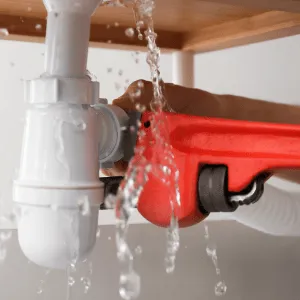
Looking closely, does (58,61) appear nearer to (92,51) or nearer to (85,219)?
(85,219)

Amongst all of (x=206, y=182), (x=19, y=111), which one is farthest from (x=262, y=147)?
(x=19, y=111)

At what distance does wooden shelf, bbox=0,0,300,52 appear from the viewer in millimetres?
515

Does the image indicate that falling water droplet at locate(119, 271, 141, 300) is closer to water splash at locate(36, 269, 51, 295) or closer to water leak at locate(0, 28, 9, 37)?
water splash at locate(36, 269, 51, 295)

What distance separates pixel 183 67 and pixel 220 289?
285mm

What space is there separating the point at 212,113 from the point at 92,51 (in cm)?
33

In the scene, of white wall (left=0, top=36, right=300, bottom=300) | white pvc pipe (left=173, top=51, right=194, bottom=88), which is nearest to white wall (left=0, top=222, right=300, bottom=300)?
white wall (left=0, top=36, right=300, bottom=300)

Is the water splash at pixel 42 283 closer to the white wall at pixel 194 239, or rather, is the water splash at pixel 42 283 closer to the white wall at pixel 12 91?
the white wall at pixel 194 239

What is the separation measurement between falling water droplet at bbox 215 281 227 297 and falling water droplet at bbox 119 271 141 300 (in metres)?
0.10

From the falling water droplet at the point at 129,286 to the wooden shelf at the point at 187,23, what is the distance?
0.86 ft

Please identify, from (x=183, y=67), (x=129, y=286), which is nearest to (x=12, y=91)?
(x=183, y=67)

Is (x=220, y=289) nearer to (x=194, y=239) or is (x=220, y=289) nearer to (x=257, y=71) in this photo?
(x=194, y=239)

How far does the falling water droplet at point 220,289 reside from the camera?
652 mm

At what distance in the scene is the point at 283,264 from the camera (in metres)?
0.72

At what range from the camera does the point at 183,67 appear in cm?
74
